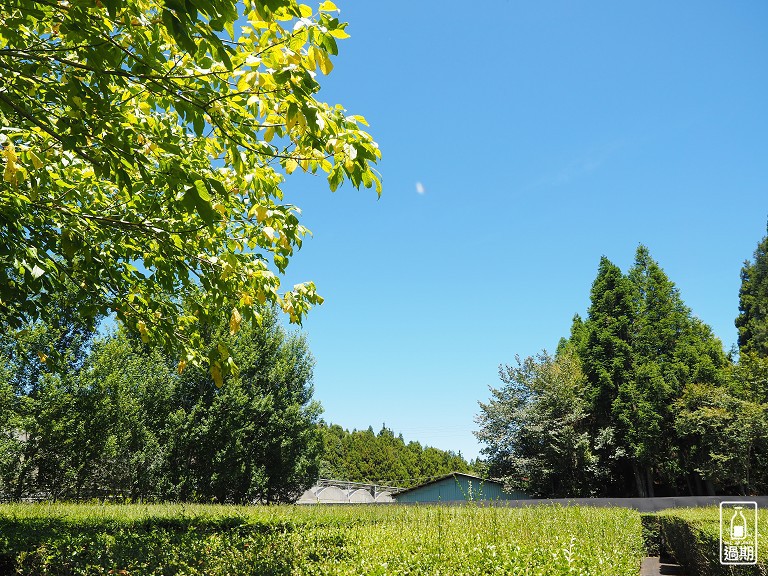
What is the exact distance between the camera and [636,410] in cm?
2762

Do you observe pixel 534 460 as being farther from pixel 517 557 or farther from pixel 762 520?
pixel 517 557

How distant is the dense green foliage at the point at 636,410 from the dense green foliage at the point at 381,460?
33133 millimetres

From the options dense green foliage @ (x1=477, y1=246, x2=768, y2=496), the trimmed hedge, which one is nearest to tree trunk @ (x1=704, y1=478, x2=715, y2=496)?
dense green foliage @ (x1=477, y1=246, x2=768, y2=496)

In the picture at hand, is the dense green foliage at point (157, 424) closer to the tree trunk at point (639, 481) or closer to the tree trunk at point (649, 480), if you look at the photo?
the tree trunk at point (639, 481)

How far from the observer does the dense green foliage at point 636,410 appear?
24.6m

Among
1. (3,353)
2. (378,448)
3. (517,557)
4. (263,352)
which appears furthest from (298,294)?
(378,448)

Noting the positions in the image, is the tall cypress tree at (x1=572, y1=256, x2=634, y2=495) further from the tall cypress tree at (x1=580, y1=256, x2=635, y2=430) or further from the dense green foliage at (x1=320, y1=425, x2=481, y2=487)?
the dense green foliage at (x1=320, y1=425, x2=481, y2=487)

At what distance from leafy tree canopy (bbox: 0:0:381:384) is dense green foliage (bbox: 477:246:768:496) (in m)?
25.9

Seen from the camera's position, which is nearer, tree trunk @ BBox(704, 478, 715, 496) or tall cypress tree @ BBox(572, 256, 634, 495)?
tree trunk @ BBox(704, 478, 715, 496)

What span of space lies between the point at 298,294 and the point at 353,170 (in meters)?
2.17

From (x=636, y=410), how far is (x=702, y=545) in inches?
793

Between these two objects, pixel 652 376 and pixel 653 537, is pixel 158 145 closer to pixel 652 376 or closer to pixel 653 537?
pixel 653 537

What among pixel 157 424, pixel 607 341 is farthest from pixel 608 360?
pixel 157 424

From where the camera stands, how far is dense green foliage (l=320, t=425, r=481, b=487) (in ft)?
199
